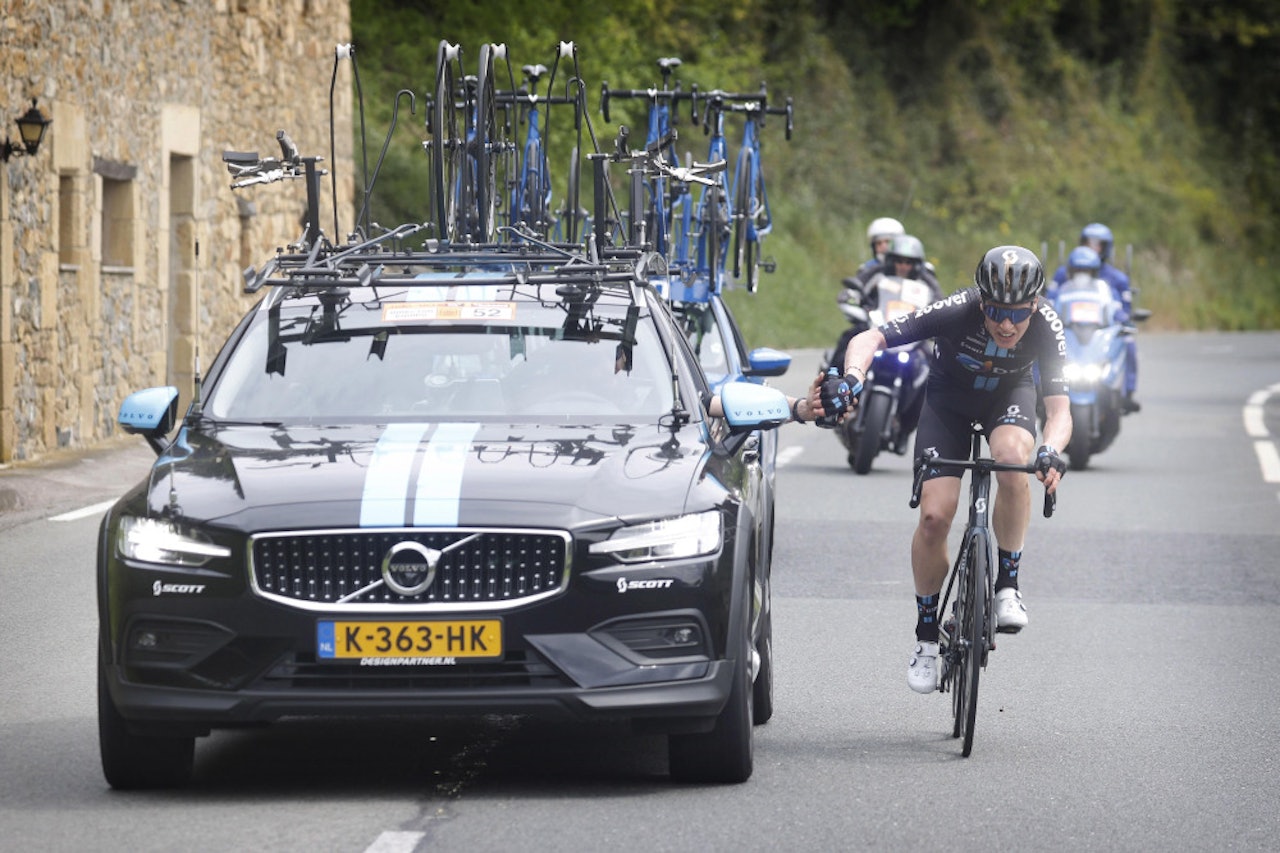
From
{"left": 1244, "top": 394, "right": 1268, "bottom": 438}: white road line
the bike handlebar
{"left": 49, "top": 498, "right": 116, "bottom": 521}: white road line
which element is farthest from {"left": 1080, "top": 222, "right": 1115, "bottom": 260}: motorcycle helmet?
the bike handlebar

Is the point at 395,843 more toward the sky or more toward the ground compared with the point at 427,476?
more toward the ground

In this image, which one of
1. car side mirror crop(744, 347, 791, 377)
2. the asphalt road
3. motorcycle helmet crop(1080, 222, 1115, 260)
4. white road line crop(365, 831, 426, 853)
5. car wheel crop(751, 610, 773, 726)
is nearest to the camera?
white road line crop(365, 831, 426, 853)

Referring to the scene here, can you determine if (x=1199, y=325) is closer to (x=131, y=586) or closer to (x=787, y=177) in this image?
(x=787, y=177)

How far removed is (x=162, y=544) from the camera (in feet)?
22.8

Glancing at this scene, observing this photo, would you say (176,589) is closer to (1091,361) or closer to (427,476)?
(427,476)

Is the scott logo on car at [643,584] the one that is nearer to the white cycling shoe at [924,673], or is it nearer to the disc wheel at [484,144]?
the white cycling shoe at [924,673]

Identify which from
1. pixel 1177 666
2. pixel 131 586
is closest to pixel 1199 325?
pixel 1177 666

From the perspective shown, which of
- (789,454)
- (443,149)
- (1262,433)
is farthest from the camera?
(1262,433)

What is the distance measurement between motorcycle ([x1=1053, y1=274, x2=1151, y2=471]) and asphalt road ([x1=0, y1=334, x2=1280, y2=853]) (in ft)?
18.8

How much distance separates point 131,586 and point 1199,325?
6038 centimetres

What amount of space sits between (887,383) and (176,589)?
12299mm

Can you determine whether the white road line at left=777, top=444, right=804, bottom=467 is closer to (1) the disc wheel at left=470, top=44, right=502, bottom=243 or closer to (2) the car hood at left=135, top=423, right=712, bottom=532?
(1) the disc wheel at left=470, top=44, right=502, bottom=243

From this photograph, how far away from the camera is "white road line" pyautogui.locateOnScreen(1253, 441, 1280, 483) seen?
2026 centimetres

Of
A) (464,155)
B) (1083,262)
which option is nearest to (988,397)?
(464,155)
